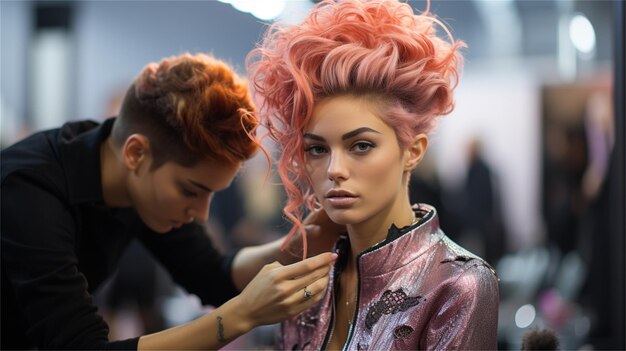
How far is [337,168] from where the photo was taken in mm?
1275

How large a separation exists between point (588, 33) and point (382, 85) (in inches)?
158

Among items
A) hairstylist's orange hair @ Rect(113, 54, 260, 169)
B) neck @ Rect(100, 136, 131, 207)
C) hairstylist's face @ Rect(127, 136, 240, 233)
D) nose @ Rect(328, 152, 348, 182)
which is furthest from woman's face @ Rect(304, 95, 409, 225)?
neck @ Rect(100, 136, 131, 207)

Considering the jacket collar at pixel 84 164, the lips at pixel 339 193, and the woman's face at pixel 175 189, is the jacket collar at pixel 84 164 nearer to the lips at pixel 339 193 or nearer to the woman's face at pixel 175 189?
the woman's face at pixel 175 189

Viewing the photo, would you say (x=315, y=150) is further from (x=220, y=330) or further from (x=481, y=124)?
(x=481, y=124)

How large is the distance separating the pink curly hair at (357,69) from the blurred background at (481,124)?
6.04 ft

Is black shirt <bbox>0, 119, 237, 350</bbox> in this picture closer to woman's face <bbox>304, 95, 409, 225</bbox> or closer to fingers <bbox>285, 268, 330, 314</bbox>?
fingers <bbox>285, 268, 330, 314</bbox>

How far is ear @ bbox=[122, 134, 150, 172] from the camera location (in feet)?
5.42

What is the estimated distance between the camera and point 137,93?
5.43 feet

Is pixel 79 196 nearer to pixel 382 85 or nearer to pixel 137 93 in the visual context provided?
pixel 137 93

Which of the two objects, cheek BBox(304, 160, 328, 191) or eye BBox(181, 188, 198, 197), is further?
eye BBox(181, 188, 198, 197)

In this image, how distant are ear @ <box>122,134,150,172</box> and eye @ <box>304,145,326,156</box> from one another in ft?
1.52

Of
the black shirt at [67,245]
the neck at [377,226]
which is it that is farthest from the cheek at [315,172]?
the black shirt at [67,245]

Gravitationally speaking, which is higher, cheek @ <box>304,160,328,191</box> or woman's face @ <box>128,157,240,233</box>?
cheek @ <box>304,160,328,191</box>

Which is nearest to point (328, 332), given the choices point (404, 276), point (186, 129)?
point (404, 276)
